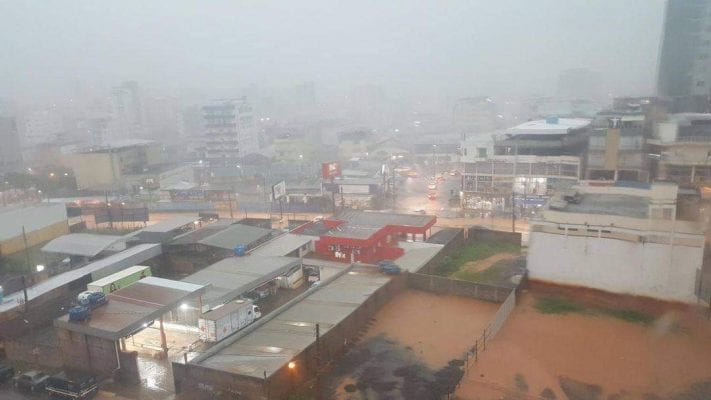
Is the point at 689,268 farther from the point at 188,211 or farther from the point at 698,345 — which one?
the point at 188,211

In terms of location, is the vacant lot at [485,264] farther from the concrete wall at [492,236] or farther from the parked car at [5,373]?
the parked car at [5,373]

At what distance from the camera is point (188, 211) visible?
104ft

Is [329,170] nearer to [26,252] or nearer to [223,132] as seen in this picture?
[26,252]

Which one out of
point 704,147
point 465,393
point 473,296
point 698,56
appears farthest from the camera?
point 698,56

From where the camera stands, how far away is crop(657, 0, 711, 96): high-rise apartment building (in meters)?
44.8

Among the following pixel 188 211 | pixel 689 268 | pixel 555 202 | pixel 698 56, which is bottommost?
pixel 188 211

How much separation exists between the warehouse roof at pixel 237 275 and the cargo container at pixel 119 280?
2.05m

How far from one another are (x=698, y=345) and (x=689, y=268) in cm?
217

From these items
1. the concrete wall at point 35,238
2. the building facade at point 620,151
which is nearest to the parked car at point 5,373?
the concrete wall at point 35,238

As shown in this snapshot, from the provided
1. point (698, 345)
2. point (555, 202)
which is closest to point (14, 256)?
point (555, 202)

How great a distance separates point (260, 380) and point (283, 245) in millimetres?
10715

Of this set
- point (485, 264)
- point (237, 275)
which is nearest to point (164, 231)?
point (237, 275)

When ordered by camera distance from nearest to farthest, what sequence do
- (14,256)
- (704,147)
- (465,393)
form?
1. (465,393)
2. (14,256)
3. (704,147)

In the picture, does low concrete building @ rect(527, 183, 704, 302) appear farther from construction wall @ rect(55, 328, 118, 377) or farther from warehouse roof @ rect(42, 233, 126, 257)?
warehouse roof @ rect(42, 233, 126, 257)
